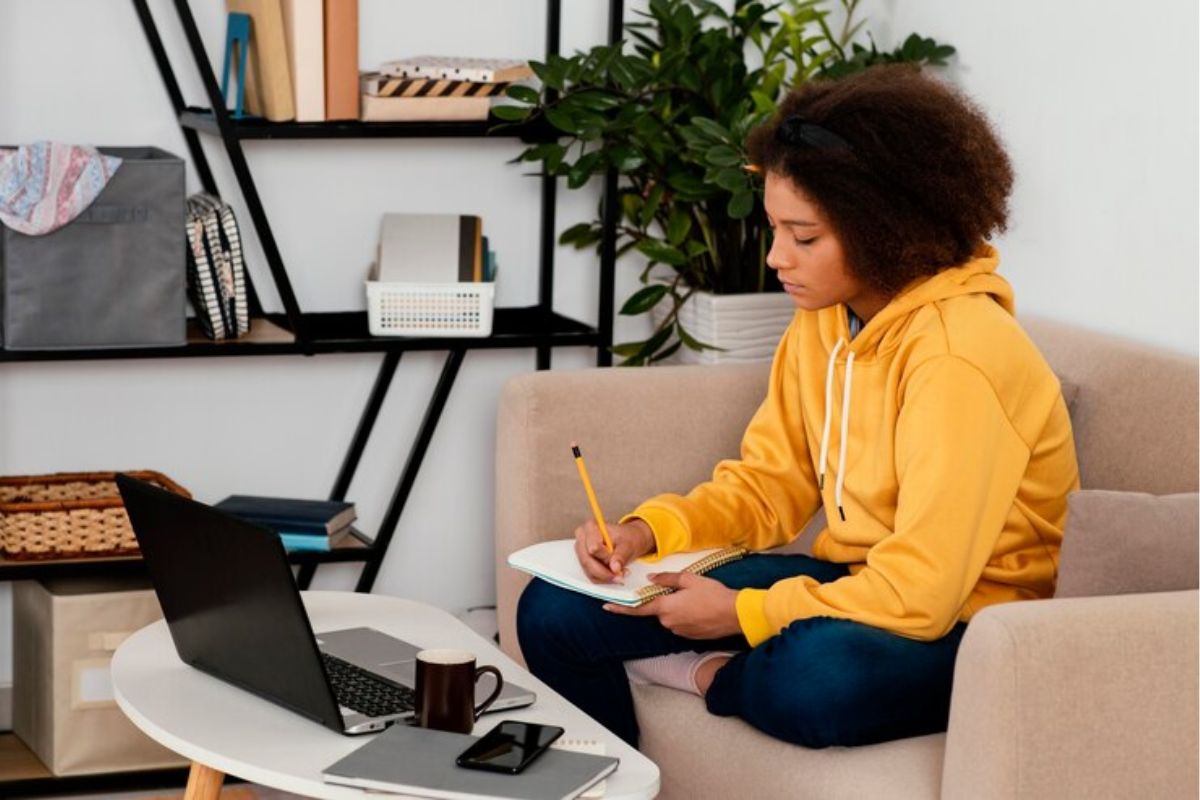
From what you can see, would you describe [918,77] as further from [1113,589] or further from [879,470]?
[1113,589]

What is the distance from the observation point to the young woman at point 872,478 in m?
A: 1.95

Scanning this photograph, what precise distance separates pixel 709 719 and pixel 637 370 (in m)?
0.65

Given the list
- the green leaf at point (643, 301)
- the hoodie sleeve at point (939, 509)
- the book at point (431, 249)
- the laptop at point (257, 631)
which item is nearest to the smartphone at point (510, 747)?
the laptop at point (257, 631)

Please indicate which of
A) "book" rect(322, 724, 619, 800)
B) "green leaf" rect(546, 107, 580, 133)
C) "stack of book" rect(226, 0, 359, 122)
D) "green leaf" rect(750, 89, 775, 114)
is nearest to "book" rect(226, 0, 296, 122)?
"stack of book" rect(226, 0, 359, 122)

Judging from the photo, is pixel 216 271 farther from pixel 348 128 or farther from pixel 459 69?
pixel 459 69

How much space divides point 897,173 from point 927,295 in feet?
0.49

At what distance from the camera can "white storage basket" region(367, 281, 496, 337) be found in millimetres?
2885

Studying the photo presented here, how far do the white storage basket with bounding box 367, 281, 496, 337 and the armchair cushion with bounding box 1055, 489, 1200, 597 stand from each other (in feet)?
4.09

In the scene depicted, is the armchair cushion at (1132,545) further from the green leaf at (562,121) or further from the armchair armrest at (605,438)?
the green leaf at (562,121)

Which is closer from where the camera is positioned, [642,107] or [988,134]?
[988,134]

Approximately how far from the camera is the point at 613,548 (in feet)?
7.18

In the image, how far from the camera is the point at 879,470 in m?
2.11

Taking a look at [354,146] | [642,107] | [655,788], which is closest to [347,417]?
[354,146]

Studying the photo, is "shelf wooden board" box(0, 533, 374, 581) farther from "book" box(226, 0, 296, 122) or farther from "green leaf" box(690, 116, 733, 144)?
"green leaf" box(690, 116, 733, 144)
